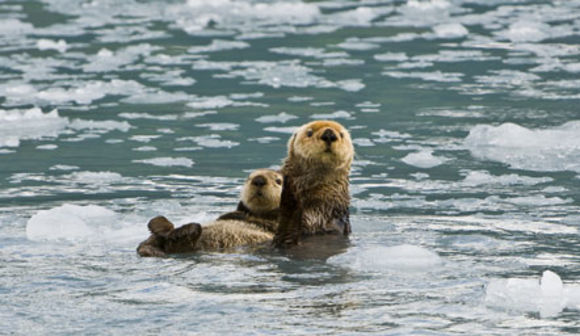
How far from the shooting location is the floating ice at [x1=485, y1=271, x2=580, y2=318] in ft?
15.4

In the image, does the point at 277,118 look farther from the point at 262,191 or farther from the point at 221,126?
the point at 262,191

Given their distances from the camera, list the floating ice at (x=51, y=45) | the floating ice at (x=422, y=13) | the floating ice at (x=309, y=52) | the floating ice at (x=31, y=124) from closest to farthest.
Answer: the floating ice at (x=31, y=124), the floating ice at (x=309, y=52), the floating ice at (x=51, y=45), the floating ice at (x=422, y=13)

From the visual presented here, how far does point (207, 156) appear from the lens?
9.04m

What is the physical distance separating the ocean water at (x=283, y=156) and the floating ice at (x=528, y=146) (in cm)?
2

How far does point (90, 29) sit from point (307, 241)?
9692 mm

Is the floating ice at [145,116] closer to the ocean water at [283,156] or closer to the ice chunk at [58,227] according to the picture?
the ocean water at [283,156]

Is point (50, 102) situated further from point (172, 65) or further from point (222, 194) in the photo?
point (222, 194)

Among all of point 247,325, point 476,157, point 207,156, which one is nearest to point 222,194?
point 207,156

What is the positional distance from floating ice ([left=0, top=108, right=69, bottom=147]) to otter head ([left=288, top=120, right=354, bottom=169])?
397 cm

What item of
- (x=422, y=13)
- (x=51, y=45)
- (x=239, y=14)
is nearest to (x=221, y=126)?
(x=51, y=45)

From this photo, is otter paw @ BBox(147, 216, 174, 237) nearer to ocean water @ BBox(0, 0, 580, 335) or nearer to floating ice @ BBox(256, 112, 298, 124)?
ocean water @ BBox(0, 0, 580, 335)

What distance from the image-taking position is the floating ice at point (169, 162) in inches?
344

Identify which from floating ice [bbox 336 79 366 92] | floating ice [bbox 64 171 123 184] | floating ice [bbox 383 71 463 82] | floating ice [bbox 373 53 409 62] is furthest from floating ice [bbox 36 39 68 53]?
floating ice [bbox 64 171 123 184]

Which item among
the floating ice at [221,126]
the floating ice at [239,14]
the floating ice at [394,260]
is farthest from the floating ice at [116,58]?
the floating ice at [394,260]
